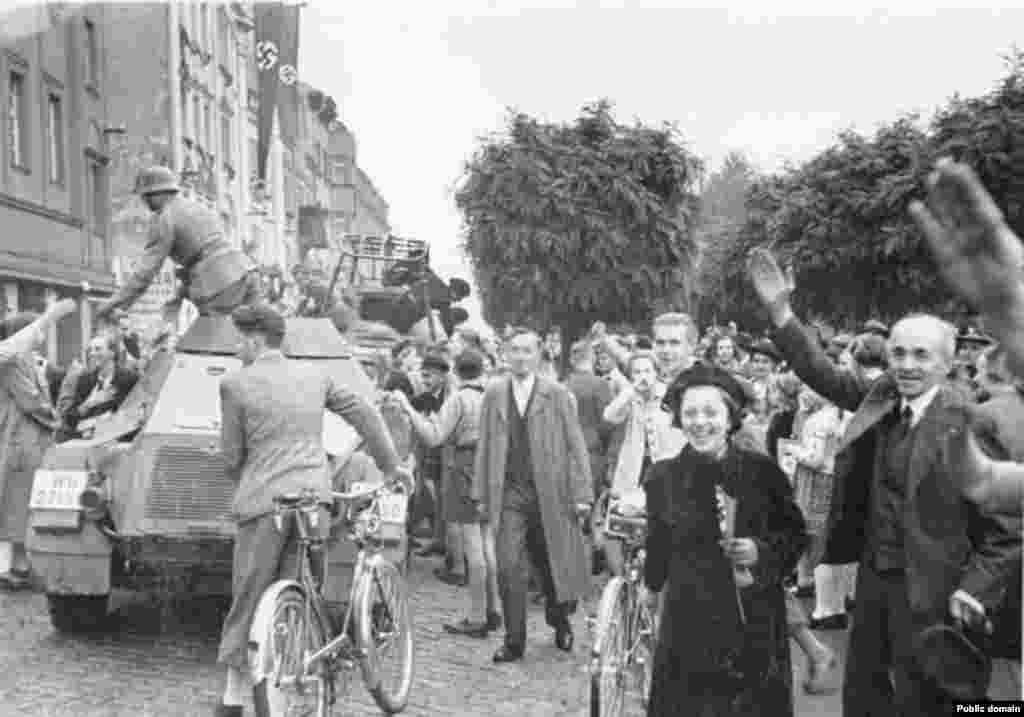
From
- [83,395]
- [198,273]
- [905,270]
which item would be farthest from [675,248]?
[198,273]

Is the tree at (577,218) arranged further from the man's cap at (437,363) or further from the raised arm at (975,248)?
the raised arm at (975,248)

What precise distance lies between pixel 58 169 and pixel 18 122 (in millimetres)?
3030

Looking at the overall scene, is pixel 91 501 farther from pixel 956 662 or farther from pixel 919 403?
pixel 956 662

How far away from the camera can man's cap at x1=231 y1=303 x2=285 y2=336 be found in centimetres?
692

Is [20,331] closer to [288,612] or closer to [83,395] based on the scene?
[83,395]

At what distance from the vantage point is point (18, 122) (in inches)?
1135

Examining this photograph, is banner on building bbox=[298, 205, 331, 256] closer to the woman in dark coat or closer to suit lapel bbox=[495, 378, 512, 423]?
suit lapel bbox=[495, 378, 512, 423]

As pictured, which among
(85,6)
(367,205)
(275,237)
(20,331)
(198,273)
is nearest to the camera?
(198,273)

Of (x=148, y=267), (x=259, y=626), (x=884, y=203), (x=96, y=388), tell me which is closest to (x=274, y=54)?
(x=884, y=203)

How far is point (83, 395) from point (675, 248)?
17476 mm

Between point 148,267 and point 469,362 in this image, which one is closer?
point 148,267

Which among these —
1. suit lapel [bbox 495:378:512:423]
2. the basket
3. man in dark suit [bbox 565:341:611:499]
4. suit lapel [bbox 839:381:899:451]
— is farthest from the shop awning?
suit lapel [bbox 839:381:899:451]

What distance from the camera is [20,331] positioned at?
11.1 metres

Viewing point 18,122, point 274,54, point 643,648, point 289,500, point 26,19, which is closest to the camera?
point 289,500
